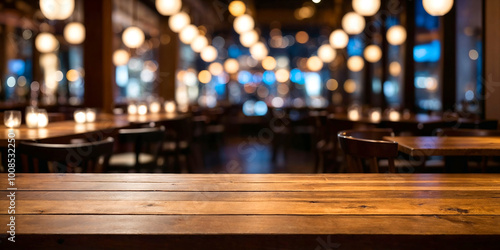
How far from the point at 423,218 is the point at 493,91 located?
438 cm

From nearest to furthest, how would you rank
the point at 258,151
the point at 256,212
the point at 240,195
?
the point at 256,212 → the point at 240,195 → the point at 258,151

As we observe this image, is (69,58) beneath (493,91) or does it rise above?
above

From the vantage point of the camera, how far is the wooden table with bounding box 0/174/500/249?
1045 millimetres

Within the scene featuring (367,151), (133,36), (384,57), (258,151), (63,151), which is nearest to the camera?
(63,151)

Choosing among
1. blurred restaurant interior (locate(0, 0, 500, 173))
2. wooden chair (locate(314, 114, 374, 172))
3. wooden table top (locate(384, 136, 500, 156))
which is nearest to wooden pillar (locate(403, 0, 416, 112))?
blurred restaurant interior (locate(0, 0, 500, 173))

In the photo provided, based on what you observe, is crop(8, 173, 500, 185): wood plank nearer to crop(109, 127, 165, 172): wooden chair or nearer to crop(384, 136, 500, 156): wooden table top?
crop(384, 136, 500, 156): wooden table top

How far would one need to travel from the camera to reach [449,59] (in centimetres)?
673

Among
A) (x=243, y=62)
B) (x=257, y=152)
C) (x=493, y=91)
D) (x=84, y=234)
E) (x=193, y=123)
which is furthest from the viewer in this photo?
(x=243, y=62)

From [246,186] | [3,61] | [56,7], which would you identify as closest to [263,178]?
[246,186]

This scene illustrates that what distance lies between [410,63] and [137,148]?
20.4 feet

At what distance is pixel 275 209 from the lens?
1.26m

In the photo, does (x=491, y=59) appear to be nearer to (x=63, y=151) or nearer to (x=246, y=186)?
(x=246, y=186)

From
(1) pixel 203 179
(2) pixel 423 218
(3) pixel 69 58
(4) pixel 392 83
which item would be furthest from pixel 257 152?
(3) pixel 69 58
